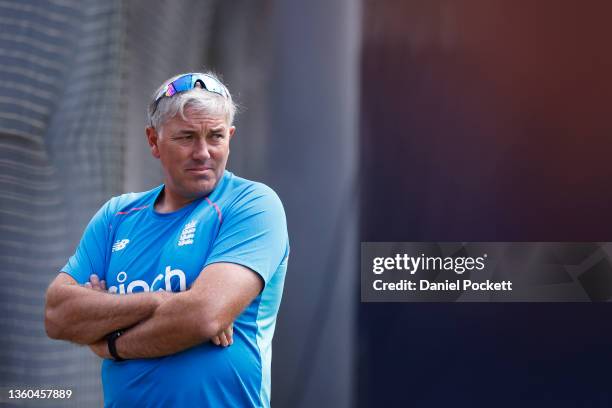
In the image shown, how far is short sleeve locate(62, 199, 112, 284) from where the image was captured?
215 centimetres

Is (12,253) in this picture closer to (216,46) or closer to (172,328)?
(216,46)

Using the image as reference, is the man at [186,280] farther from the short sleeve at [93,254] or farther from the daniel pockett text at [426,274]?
the daniel pockett text at [426,274]

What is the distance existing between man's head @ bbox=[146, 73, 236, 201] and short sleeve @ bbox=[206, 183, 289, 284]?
13 cm

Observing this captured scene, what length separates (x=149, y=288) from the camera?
6.40ft

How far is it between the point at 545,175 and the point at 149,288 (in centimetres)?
188

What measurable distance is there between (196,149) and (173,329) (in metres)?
0.50

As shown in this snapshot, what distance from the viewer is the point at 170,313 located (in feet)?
5.98

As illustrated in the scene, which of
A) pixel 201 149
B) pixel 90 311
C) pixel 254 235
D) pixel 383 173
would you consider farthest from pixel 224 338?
pixel 383 173

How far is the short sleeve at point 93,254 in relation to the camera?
2.15 meters

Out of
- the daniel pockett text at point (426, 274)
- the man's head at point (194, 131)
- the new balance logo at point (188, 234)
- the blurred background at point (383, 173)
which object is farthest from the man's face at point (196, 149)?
the daniel pockett text at point (426, 274)

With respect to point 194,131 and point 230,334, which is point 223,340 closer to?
point 230,334

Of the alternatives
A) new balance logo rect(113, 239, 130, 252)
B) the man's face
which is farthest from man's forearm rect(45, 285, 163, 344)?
the man's face

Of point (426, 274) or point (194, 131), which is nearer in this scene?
point (194, 131)

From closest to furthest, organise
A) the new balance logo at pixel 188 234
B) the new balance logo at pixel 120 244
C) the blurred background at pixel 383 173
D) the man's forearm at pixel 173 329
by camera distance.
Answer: the man's forearm at pixel 173 329 < the new balance logo at pixel 188 234 < the new balance logo at pixel 120 244 < the blurred background at pixel 383 173
